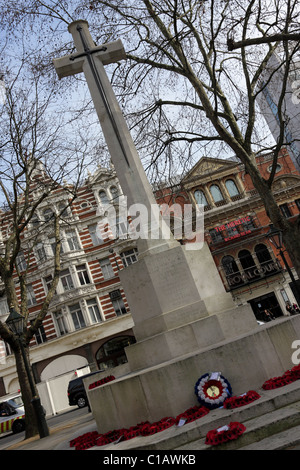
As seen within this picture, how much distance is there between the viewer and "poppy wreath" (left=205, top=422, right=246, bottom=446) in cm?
418

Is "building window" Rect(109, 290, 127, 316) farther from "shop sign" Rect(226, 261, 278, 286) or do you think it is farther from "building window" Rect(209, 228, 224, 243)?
"building window" Rect(209, 228, 224, 243)

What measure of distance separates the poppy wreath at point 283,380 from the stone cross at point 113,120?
9.22ft

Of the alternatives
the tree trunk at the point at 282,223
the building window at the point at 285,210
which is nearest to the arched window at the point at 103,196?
the building window at the point at 285,210

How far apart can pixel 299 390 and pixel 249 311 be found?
1.94 m

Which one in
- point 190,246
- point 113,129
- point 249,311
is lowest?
point 249,311

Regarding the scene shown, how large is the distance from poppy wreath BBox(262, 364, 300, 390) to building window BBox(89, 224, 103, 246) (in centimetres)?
2887

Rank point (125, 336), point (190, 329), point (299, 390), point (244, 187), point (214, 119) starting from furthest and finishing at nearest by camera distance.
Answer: point (244, 187) → point (125, 336) → point (214, 119) → point (190, 329) → point (299, 390)

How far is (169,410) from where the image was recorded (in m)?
5.50

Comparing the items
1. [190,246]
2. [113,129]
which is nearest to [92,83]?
[113,129]

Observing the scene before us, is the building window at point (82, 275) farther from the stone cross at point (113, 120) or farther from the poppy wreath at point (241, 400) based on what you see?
the poppy wreath at point (241, 400)

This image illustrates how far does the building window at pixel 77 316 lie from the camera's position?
31172 mm

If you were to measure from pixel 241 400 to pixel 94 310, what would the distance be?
2772 cm

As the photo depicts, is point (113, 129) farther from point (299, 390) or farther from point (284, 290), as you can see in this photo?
point (284, 290)

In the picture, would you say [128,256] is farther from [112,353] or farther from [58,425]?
[58,425]
